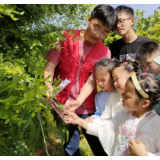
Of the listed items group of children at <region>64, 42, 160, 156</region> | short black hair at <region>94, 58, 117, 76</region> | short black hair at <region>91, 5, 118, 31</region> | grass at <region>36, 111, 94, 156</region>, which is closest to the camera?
group of children at <region>64, 42, 160, 156</region>

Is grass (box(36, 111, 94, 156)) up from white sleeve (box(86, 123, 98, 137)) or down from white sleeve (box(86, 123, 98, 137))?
down

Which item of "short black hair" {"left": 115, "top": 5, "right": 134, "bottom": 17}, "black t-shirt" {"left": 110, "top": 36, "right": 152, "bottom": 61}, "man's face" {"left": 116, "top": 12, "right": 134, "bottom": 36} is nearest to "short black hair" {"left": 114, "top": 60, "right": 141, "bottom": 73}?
"black t-shirt" {"left": 110, "top": 36, "right": 152, "bottom": 61}

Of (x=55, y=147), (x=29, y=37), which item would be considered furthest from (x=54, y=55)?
(x=55, y=147)

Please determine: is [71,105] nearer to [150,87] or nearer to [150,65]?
[150,87]

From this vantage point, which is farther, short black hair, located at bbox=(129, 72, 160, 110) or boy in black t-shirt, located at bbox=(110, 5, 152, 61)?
boy in black t-shirt, located at bbox=(110, 5, 152, 61)

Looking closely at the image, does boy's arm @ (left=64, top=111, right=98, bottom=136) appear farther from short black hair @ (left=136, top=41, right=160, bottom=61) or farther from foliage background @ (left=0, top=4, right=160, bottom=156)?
short black hair @ (left=136, top=41, right=160, bottom=61)

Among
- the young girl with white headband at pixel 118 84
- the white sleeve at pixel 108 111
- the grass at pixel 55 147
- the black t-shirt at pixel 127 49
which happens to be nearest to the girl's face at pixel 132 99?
the young girl with white headband at pixel 118 84

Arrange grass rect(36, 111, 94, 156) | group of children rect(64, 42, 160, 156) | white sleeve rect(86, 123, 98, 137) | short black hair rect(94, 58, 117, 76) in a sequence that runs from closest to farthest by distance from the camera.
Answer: group of children rect(64, 42, 160, 156) < white sleeve rect(86, 123, 98, 137) < short black hair rect(94, 58, 117, 76) < grass rect(36, 111, 94, 156)

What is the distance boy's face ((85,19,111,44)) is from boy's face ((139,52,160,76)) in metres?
0.55

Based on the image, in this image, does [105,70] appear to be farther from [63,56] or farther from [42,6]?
[42,6]

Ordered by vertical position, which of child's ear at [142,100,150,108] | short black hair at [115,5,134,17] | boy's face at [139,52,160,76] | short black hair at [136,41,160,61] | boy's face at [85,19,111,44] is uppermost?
short black hair at [115,5,134,17]

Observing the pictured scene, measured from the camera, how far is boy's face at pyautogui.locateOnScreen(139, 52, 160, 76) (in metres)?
1.75

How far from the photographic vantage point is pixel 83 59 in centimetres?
190

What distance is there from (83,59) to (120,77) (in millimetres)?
491
